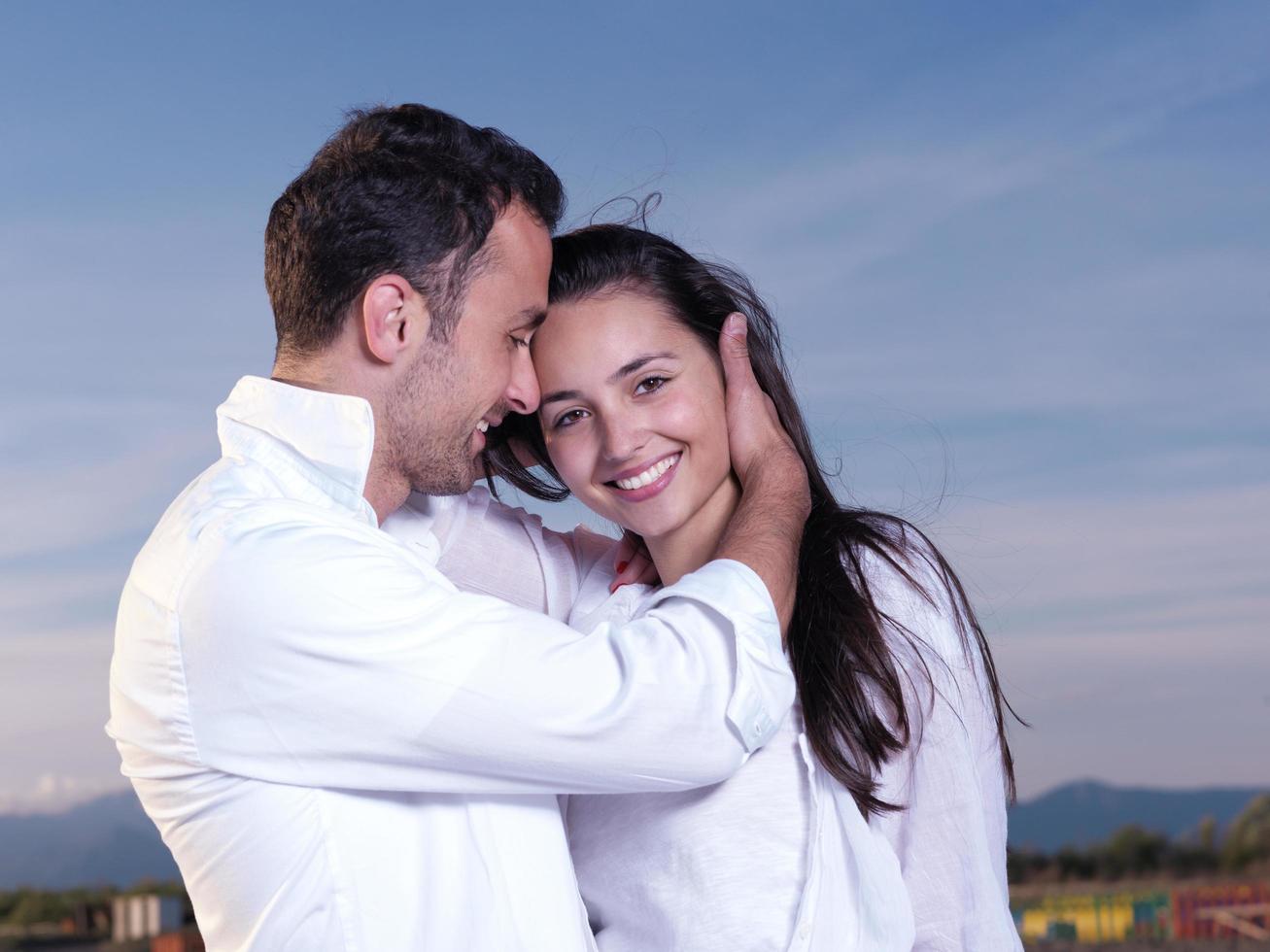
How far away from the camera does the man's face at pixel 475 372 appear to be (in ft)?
7.42

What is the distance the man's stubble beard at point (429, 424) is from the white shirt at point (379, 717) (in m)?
0.29

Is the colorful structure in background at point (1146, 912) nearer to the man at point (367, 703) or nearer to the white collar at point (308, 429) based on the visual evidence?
the man at point (367, 703)

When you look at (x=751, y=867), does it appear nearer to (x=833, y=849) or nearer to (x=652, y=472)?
(x=833, y=849)

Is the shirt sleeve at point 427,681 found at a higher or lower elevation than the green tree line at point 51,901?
higher

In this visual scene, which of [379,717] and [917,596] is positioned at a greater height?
[917,596]

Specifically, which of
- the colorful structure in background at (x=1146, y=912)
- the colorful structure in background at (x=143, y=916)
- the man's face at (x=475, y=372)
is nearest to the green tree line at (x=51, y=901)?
the colorful structure in background at (x=143, y=916)

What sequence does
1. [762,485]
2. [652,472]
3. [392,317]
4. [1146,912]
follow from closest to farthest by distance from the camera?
[392,317]
[762,485]
[652,472]
[1146,912]

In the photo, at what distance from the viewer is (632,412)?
2.47m

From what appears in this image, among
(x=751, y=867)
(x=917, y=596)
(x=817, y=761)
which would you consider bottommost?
(x=751, y=867)

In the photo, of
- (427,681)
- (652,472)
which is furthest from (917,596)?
(427,681)

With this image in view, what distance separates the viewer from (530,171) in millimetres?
2498

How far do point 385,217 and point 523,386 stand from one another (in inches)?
15.5

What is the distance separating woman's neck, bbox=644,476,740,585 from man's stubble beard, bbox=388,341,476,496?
1.62 feet

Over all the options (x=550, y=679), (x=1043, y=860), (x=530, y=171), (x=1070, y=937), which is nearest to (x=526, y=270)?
(x=530, y=171)
